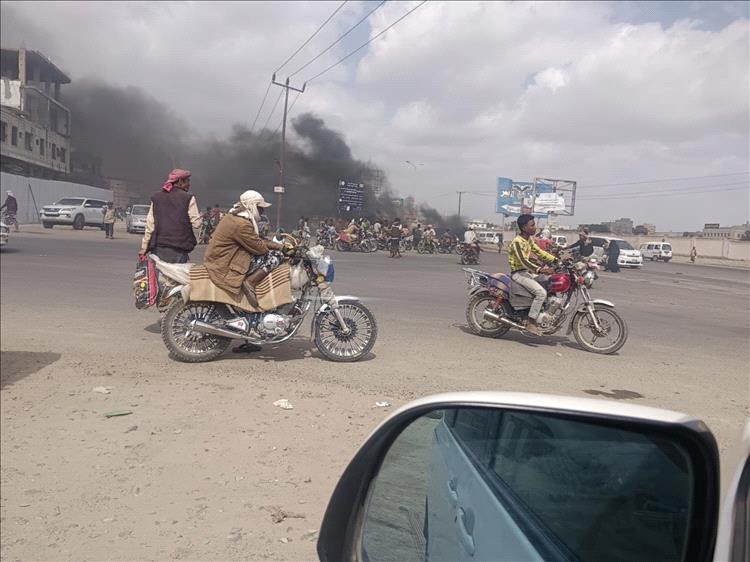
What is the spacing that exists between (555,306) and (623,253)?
1.90m

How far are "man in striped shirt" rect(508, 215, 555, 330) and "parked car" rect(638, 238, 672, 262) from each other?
1013 mm

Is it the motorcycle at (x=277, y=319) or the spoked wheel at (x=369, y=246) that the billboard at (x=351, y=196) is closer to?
the spoked wheel at (x=369, y=246)

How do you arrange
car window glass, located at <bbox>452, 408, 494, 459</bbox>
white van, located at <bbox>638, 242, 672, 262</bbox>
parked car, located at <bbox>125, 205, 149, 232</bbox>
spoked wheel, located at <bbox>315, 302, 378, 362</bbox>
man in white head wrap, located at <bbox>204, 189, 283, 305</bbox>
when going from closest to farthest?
1. car window glass, located at <bbox>452, 408, 494, 459</bbox>
2. man in white head wrap, located at <bbox>204, 189, 283, 305</bbox>
3. spoked wheel, located at <bbox>315, 302, 378, 362</bbox>
4. parked car, located at <bbox>125, 205, 149, 232</bbox>
5. white van, located at <bbox>638, 242, 672, 262</bbox>

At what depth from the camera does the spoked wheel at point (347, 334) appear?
17.8 feet

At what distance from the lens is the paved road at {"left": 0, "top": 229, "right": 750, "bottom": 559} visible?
2748mm

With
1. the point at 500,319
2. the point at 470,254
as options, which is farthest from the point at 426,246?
the point at 500,319

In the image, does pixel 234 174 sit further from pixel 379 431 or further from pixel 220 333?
pixel 379 431

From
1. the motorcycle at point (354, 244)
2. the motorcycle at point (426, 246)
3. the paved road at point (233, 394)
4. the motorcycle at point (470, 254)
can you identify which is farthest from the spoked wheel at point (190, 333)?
the motorcycle at point (426, 246)

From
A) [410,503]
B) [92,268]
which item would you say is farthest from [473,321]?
[92,268]

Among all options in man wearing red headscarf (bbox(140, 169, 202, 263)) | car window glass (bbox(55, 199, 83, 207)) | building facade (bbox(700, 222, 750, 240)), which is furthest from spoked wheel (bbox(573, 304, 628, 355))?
car window glass (bbox(55, 199, 83, 207))

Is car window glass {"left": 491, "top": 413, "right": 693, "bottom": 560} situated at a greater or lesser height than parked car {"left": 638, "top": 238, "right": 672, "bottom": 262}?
lesser

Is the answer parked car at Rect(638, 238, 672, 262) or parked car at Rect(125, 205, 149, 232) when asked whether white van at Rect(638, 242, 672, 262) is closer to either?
parked car at Rect(638, 238, 672, 262)

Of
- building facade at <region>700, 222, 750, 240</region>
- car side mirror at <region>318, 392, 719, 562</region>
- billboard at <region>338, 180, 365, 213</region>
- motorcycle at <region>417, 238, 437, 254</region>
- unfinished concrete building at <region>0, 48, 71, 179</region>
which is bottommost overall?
car side mirror at <region>318, 392, 719, 562</region>

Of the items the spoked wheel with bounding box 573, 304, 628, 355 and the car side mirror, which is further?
the spoked wheel with bounding box 573, 304, 628, 355
